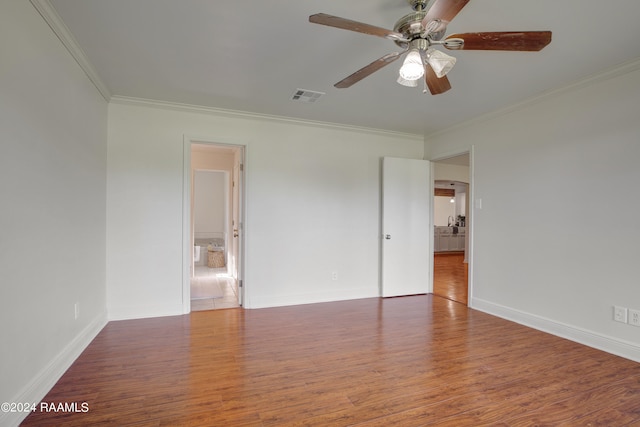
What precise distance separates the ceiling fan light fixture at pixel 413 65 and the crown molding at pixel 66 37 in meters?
2.21

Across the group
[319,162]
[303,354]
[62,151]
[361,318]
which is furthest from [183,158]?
[361,318]

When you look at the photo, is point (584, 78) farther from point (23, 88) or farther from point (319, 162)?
point (23, 88)

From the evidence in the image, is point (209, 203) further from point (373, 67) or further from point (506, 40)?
point (506, 40)

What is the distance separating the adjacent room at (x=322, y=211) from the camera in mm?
1890

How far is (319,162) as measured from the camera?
437cm

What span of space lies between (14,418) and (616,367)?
13.3ft

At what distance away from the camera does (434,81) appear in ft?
7.30

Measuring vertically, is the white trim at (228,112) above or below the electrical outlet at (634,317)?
above

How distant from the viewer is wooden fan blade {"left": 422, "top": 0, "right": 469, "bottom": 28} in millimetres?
1451

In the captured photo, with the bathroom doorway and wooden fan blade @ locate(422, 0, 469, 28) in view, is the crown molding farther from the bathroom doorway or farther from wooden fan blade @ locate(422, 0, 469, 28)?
wooden fan blade @ locate(422, 0, 469, 28)

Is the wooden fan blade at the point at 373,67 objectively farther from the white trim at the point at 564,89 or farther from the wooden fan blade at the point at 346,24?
the white trim at the point at 564,89

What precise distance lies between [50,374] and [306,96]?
315cm

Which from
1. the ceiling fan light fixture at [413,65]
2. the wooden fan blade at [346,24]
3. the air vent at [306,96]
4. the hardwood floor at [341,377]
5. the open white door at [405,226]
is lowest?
the hardwood floor at [341,377]

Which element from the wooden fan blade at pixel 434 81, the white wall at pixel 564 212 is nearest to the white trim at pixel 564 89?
the white wall at pixel 564 212
